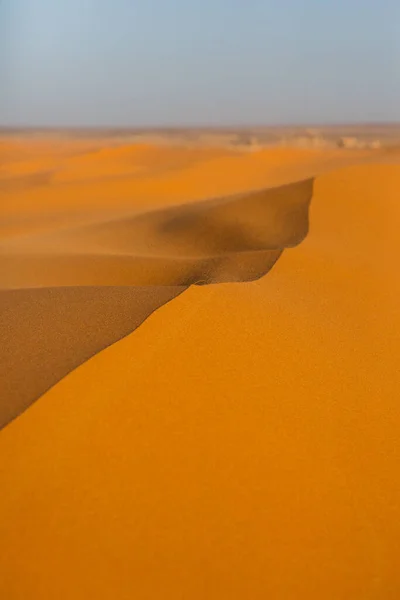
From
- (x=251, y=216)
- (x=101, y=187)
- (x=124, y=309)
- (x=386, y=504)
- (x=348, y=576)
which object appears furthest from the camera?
(x=101, y=187)

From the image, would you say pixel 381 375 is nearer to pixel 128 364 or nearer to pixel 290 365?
pixel 290 365

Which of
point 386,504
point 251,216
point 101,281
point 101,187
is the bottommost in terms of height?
point 386,504

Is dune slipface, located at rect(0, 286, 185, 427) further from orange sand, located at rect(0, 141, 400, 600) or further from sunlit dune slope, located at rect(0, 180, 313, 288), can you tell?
sunlit dune slope, located at rect(0, 180, 313, 288)

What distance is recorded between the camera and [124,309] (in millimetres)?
2896

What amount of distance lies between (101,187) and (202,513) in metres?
12.4

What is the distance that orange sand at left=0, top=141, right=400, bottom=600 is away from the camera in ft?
5.85

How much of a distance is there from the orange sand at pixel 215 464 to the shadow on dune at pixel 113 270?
0.17 metres

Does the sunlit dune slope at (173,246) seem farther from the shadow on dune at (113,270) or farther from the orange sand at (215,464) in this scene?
the orange sand at (215,464)

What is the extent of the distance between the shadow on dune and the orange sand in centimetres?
17

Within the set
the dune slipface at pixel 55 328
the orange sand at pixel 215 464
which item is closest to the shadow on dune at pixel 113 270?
the dune slipface at pixel 55 328

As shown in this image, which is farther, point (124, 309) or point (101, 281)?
point (101, 281)

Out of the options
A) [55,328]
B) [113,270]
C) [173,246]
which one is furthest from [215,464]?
[173,246]

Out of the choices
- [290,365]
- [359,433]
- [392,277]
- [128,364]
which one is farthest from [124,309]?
[392,277]

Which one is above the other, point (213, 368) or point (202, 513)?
point (213, 368)
